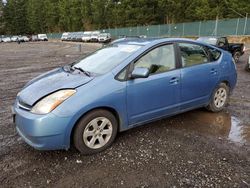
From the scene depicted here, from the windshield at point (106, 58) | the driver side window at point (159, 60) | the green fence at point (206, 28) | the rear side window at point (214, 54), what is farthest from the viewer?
the green fence at point (206, 28)

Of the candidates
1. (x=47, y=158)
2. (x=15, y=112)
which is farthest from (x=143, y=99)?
(x=15, y=112)

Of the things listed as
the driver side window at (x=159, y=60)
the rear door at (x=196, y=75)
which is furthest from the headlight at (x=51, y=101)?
the rear door at (x=196, y=75)

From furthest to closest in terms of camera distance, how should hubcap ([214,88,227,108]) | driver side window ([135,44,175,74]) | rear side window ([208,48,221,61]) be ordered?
hubcap ([214,88,227,108]) → rear side window ([208,48,221,61]) → driver side window ([135,44,175,74])

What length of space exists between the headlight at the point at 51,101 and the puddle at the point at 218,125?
2326mm

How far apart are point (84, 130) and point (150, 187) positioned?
1190mm

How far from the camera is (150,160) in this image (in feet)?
11.9

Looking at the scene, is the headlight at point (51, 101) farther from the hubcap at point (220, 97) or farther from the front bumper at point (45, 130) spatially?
the hubcap at point (220, 97)

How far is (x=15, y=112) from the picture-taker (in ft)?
12.4

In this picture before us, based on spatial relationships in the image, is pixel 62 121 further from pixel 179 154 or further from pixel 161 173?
pixel 179 154

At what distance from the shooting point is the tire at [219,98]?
538cm

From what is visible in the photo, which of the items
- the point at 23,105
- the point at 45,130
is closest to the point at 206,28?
the point at 23,105

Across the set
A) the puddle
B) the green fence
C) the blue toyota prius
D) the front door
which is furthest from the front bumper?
the green fence

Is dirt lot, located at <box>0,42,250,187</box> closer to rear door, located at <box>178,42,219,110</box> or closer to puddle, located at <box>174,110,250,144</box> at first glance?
puddle, located at <box>174,110,250,144</box>

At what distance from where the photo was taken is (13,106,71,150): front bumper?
3.36 m
